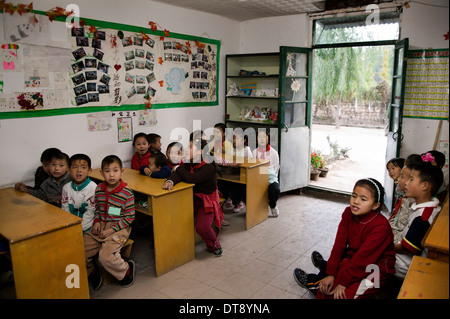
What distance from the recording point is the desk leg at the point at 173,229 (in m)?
2.81

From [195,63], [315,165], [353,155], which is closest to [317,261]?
[195,63]

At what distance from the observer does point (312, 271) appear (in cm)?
295

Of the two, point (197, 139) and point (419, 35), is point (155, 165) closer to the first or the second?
point (197, 139)

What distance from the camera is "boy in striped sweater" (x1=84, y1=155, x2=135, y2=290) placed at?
259 centimetres

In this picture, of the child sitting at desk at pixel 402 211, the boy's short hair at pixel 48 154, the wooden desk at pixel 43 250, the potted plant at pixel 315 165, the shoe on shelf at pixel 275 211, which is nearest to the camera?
the wooden desk at pixel 43 250

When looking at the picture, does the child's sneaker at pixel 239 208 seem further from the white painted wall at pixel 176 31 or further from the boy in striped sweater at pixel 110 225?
the boy in striped sweater at pixel 110 225

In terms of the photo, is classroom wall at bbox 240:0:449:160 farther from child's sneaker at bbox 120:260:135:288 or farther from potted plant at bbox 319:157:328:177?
child's sneaker at bbox 120:260:135:288

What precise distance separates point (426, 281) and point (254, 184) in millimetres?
2402

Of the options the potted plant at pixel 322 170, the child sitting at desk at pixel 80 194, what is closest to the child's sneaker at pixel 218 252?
the child sitting at desk at pixel 80 194

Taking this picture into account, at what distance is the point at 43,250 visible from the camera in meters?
2.07

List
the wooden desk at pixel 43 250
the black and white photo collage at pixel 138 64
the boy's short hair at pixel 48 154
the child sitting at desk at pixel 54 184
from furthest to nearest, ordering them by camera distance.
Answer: the black and white photo collage at pixel 138 64, the boy's short hair at pixel 48 154, the child sitting at desk at pixel 54 184, the wooden desk at pixel 43 250

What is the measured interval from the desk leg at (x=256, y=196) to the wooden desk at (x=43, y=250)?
1932 millimetres

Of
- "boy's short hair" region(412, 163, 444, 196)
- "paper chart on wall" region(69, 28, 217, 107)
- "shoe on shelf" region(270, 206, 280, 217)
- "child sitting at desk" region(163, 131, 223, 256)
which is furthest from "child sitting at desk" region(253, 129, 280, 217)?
"boy's short hair" region(412, 163, 444, 196)

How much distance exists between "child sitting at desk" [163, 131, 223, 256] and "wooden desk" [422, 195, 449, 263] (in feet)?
6.17
